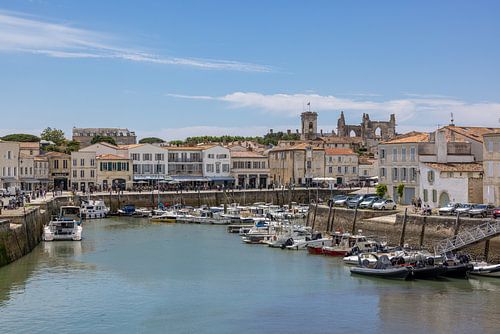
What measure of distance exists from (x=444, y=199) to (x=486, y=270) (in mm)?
18375

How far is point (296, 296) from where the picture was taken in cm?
3550

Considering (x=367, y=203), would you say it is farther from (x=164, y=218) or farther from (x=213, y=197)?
(x=213, y=197)

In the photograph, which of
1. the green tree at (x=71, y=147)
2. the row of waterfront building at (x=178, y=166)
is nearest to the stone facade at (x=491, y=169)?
the row of waterfront building at (x=178, y=166)

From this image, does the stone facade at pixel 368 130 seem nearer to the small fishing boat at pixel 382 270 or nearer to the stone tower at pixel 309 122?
the stone tower at pixel 309 122

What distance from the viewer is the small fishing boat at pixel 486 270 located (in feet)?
127

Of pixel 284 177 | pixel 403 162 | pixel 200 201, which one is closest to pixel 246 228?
pixel 403 162

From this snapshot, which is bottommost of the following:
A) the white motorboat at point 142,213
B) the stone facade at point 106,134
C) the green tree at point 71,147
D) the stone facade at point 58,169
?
the white motorboat at point 142,213

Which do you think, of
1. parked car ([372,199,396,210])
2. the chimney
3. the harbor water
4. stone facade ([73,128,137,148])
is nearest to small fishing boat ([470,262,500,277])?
the harbor water

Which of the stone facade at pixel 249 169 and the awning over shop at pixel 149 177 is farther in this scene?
the stone facade at pixel 249 169

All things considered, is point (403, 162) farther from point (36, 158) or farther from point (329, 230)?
point (36, 158)

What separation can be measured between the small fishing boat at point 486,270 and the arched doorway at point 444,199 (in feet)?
56.7

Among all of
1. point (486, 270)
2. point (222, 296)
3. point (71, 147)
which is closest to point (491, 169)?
point (486, 270)

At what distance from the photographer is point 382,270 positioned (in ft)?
130

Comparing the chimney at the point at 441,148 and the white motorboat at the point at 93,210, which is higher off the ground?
the chimney at the point at 441,148
